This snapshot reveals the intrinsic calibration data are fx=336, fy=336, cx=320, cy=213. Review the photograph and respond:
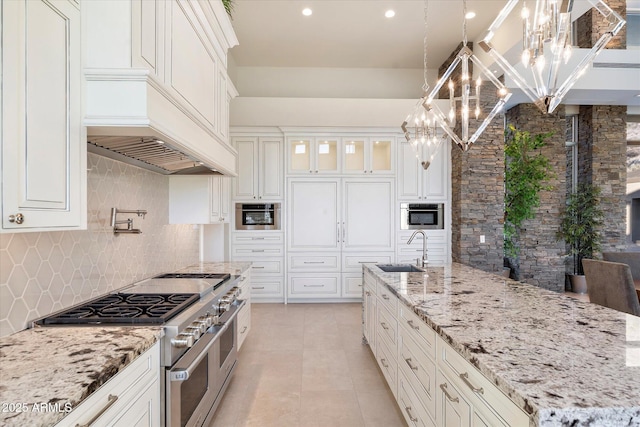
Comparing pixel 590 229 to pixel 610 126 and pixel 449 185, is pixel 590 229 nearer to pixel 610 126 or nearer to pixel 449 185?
pixel 610 126

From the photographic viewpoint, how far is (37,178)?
1093 millimetres

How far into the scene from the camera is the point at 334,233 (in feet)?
16.9

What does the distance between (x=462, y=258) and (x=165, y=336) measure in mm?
4291

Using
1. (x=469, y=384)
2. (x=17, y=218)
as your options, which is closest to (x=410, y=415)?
(x=469, y=384)

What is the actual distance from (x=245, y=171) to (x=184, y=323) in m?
3.79

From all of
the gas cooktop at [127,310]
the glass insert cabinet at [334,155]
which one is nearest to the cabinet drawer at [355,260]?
the glass insert cabinet at [334,155]

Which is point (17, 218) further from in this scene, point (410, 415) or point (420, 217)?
point (420, 217)

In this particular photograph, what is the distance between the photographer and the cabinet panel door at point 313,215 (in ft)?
16.8

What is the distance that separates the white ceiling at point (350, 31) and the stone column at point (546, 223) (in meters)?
2.10

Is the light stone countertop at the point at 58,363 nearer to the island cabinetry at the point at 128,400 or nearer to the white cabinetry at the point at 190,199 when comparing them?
the island cabinetry at the point at 128,400

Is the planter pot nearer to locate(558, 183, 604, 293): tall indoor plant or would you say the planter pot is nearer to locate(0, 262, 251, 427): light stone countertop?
locate(558, 183, 604, 293): tall indoor plant

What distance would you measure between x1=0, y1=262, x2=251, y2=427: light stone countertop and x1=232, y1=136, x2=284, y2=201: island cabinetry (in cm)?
377

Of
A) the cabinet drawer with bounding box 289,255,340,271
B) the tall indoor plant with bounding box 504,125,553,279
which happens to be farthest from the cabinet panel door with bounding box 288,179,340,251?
the tall indoor plant with bounding box 504,125,553,279

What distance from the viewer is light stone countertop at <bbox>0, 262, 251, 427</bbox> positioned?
0.82 meters
